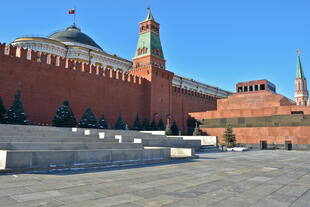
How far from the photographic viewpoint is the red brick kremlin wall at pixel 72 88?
1719 cm

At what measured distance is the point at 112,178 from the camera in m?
4.80

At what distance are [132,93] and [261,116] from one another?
12304mm

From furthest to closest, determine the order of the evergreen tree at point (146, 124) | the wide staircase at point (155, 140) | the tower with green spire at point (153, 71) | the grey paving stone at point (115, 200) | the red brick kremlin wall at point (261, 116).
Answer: the tower with green spire at point (153, 71)
the evergreen tree at point (146, 124)
the red brick kremlin wall at point (261, 116)
the wide staircase at point (155, 140)
the grey paving stone at point (115, 200)

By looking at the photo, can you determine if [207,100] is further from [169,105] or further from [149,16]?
[149,16]

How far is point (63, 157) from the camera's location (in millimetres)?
5820

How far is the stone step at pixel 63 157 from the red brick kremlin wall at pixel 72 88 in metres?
12.9

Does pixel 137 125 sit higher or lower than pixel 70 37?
lower

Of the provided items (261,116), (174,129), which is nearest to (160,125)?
(174,129)

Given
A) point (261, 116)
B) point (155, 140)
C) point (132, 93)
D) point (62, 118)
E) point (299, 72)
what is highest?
point (299, 72)

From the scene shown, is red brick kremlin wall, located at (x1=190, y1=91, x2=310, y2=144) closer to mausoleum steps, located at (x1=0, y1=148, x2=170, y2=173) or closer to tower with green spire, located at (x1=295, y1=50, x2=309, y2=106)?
mausoleum steps, located at (x1=0, y1=148, x2=170, y2=173)

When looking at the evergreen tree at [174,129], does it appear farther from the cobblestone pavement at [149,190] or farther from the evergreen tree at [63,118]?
the cobblestone pavement at [149,190]

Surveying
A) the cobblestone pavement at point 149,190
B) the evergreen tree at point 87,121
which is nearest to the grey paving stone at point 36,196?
the cobblestone pavement at point 149,190

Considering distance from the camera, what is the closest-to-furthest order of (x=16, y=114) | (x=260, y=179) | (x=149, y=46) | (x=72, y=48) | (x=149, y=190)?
(x=149, y=190)
(x=260, y=179)
(x=16, y=114)
(x=72, y=48)
(x=149, y=46)

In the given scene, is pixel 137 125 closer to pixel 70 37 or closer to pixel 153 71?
pixel 153 71
